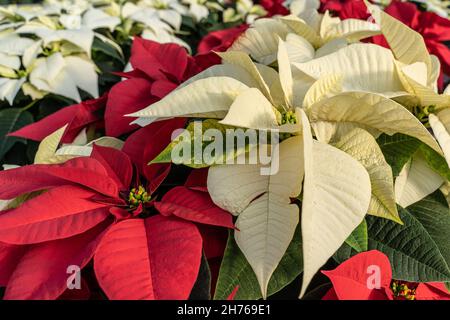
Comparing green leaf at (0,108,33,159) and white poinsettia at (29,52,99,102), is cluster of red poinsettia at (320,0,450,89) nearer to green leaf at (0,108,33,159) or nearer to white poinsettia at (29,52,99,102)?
white poinsettia at (29,52,99,102)

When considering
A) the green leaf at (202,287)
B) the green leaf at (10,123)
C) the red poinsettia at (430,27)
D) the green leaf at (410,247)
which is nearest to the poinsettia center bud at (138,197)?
the green leaf at (202,287)

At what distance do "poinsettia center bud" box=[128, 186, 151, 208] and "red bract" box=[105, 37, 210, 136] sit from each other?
0.45 feet

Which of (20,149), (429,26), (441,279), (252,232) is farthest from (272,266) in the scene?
(429,26)

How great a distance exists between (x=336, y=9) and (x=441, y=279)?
711 mm

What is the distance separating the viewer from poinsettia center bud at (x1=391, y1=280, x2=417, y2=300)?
0.47 metres

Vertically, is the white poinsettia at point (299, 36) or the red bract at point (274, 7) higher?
the white poinsettia at point (299, 36)

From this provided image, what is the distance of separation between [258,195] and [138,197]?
13cm

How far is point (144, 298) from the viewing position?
388mm

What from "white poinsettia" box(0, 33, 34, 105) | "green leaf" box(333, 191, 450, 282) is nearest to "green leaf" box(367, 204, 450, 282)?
"green leaf" box(333, 191, 450, 282)

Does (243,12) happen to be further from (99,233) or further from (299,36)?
(99,233)

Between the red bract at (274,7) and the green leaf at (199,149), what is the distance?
2.39ft

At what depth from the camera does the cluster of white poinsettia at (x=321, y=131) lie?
1.37ft

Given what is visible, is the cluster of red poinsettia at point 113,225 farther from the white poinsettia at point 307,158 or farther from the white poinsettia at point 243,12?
the white poinsettia at point 243,12

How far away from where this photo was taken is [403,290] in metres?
0.48
